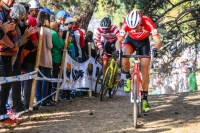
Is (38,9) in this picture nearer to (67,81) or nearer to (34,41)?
(34,41)

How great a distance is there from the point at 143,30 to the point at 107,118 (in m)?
1.77

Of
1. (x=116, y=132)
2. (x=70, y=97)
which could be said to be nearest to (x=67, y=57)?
(x=70, y=97)

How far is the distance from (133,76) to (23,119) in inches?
80.2

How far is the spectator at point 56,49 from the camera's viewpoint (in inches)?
315

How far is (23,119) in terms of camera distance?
6418 mm

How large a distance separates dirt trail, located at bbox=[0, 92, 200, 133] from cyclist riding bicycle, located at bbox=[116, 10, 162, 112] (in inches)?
21.0

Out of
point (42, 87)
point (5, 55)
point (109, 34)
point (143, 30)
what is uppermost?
point (109, 34)

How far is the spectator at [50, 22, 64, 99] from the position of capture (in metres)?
8.01

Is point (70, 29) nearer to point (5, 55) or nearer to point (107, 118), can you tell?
point (107, 118)

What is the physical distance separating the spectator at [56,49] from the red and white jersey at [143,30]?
1777 mm

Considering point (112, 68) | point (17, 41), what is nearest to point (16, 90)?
point (17, 41)

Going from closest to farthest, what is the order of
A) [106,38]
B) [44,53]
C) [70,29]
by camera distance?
[44,53], [70,29], [106,38]

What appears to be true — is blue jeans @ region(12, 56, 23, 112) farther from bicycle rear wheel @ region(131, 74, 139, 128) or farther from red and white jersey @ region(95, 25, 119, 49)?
red and white jersey @ region(95, 25, 119, 49)

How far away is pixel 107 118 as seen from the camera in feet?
22.7
